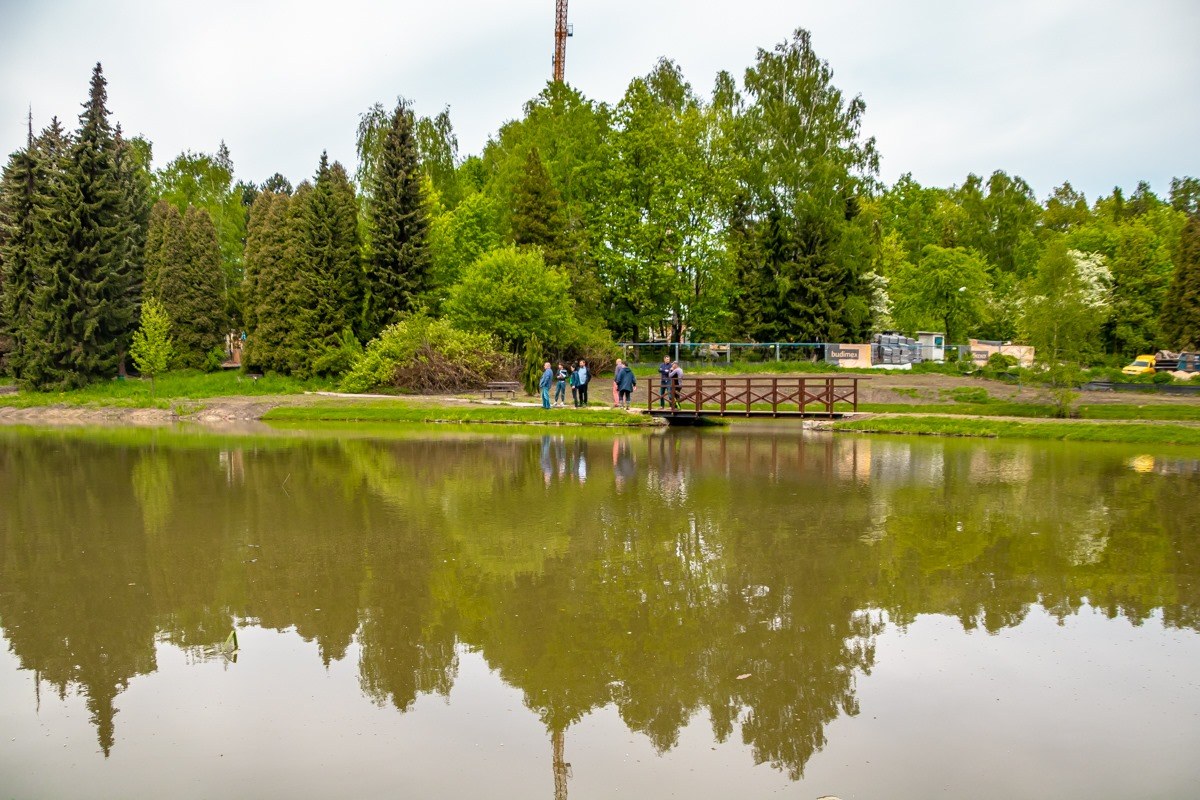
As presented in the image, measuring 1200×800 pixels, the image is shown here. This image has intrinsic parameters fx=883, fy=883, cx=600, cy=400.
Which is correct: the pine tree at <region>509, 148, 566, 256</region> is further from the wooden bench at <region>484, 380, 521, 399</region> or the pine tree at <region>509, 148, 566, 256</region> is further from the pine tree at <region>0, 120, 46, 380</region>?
the pine tree at <region>0, 120, 46, 380</region>

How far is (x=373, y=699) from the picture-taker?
7484 mm

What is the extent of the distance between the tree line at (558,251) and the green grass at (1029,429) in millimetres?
15836

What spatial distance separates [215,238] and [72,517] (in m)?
43.2

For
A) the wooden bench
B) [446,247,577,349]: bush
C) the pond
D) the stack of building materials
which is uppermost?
[446,247,577,349]: bush

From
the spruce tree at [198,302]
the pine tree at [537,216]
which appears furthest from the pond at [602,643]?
the spruce tree at [198,302]

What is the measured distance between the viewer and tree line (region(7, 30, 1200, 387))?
1722 inches

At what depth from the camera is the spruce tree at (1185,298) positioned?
48344 mm

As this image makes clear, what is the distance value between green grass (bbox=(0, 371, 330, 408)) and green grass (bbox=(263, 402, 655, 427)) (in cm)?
739

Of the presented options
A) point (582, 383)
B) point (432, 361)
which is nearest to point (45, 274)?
point (432, 361)

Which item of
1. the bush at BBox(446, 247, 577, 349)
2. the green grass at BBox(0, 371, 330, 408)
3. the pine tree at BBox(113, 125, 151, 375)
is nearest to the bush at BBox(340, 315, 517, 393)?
the bush at BBox(446, 247, 577, 349)

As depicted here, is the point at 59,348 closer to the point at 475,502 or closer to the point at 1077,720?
the point at 475,502

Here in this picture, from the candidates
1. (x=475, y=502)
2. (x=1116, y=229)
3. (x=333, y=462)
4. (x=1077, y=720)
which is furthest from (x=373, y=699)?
(x=1116, y=229)

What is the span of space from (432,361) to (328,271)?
423 inches

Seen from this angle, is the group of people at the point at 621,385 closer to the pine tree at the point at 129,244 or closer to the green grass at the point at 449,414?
the green grass at the point at 449,414
